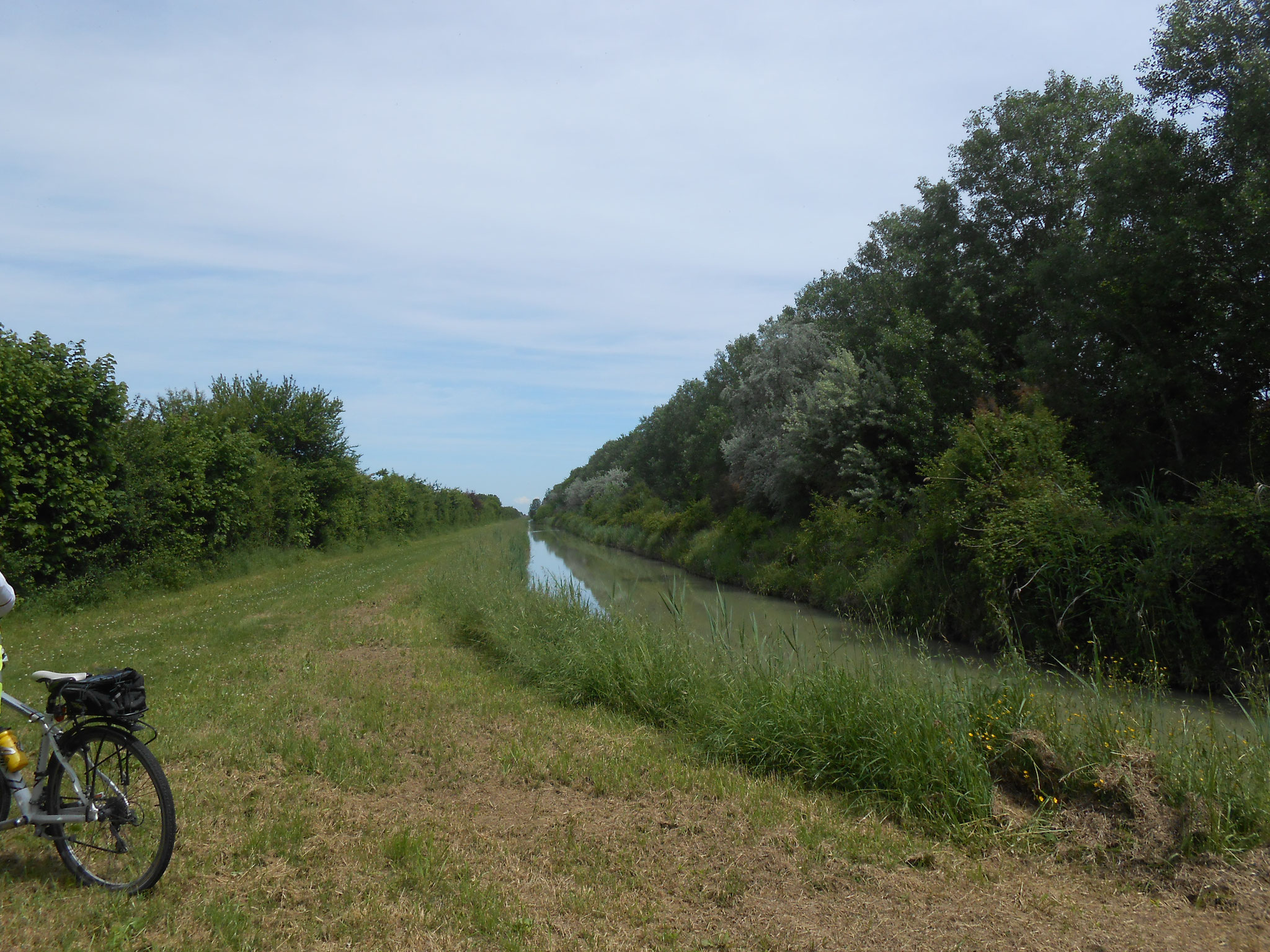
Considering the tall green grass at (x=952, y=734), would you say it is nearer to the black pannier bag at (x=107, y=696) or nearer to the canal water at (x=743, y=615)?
the canal water at (x=743, y=615)

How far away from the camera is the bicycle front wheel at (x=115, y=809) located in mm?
3814

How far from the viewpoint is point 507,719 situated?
747 cm

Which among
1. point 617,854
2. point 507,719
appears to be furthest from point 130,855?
point 507,719

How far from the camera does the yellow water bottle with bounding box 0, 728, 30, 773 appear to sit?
3725 millimetres

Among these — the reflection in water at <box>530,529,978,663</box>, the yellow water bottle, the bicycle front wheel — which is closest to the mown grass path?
the bicycle front wheel

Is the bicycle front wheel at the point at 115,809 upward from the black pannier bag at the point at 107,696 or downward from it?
downward

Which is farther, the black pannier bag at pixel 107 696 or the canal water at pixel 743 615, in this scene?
the canal water at pixel 743 615

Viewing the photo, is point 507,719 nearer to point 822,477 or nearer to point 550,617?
point 550,617

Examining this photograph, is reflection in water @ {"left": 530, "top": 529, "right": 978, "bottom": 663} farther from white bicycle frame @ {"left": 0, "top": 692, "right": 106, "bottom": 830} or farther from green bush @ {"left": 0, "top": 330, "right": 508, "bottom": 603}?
green bush @ {"left": 0, "top": 330, "right": 508, "bottom": 603}

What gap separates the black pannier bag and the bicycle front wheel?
0.16m

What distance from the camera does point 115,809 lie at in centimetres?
385

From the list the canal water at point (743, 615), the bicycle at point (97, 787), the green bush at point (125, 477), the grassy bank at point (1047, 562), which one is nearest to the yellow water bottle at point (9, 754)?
the bicycle at point (97, 787)

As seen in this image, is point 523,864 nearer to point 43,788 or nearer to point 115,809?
point 115,809

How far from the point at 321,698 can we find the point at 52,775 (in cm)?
403
